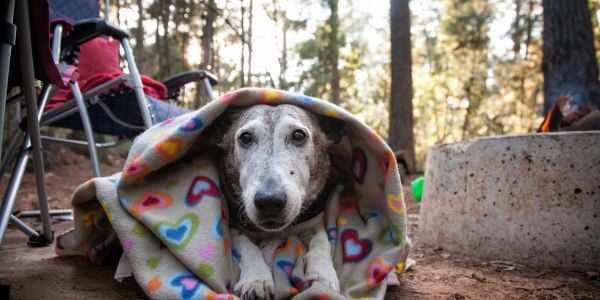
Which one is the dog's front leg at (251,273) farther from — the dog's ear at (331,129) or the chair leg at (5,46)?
the chair leg at (5,46)

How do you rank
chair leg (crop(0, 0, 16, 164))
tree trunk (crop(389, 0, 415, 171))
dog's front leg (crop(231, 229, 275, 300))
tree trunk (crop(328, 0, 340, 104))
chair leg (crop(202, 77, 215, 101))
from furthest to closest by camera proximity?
tree trunk (crop(328, 0, 340, 104)) < tree trunk (crop(389, 0, 415, 171)) < chair leg (crop(202, 77, 215, 101)) < dog's front leg (crop(231, 229, 275, 300)) < chair leg (crop(0, 0, 16, 164))

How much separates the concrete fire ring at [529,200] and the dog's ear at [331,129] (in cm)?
122

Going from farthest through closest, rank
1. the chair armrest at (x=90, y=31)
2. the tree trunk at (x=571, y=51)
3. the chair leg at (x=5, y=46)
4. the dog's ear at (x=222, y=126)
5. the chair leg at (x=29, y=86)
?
1. the tree trunk at (x=571, y=51)
2. the chair armrest at (x=90, y=31)
3. the dog's ear at (x=222, y=126)
4. the chair leg at (x=29, y=86)
5. the chair leg at (x=5, y=46)

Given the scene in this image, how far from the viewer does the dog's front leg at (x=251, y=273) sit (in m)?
1.76

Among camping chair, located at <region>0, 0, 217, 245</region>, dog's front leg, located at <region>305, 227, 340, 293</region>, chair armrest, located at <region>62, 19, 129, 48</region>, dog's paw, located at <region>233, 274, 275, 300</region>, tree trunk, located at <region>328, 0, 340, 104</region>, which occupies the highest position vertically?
tree trunk, located at <region>328, 0, 340, 104</region>

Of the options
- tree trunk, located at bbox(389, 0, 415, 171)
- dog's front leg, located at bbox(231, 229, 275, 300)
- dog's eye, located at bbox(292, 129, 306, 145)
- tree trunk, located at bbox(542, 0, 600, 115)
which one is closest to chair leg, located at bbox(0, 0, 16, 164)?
dog's front leg, located at bbox(231, 229, 275, 300)

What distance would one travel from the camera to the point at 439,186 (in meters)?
3.31

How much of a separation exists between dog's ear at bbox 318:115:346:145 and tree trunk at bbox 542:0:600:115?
3.92 m

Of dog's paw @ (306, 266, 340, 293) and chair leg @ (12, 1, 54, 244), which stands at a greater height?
chair leg @ (12, 1, 54, 244)

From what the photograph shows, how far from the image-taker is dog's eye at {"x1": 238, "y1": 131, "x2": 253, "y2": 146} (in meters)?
2.09

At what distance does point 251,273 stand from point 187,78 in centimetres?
255

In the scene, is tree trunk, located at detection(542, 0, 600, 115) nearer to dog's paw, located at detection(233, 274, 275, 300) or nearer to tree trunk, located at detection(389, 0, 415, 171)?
tree trunk, located at detection(389, 0, 415, 171)

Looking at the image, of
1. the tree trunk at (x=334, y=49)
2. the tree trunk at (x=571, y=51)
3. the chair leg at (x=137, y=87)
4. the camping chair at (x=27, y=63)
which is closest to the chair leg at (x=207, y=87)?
the chair leg at (x=137, y=87)

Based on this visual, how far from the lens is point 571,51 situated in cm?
512
